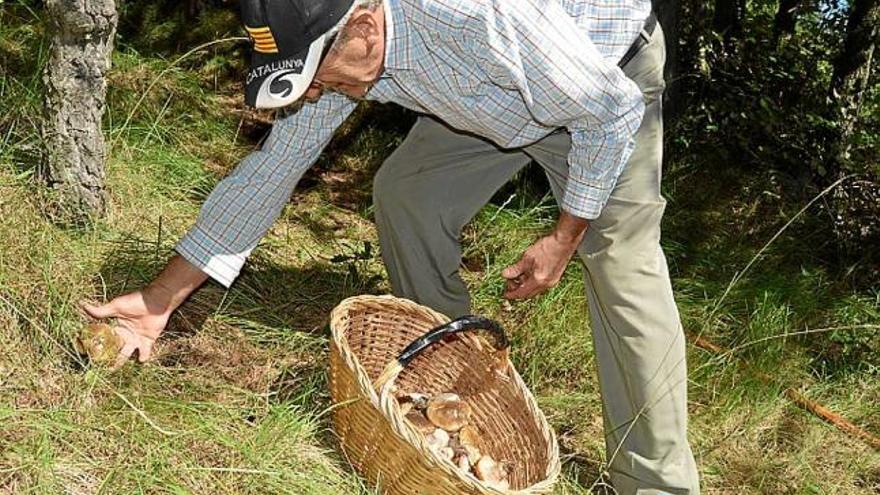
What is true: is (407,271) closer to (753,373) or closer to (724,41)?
(753,373)

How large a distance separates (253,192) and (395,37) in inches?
31.1

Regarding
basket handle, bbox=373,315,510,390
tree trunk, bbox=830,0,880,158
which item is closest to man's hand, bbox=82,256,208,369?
basket handle, bbox=373,315,510,390

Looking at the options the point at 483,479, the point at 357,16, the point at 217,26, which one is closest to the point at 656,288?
the point at 483,479

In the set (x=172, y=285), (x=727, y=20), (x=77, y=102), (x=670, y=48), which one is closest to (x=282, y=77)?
(x=172, y=285)

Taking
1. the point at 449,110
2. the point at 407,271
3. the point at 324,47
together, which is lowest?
the point at 407,271

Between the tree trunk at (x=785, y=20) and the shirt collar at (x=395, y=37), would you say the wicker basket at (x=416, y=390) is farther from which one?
the tree trunk at (x=785, y=20)

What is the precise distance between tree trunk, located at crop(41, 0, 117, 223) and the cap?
118cm

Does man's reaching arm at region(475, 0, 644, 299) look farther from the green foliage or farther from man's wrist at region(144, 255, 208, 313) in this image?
the green foliage

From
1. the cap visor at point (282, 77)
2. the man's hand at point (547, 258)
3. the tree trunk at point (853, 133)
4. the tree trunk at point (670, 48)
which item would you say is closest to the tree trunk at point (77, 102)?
the cap visor at point (282, 77)

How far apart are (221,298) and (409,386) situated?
2.30 feet

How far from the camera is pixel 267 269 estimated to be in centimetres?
374

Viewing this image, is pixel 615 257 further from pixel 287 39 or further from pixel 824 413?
pixel 824 413

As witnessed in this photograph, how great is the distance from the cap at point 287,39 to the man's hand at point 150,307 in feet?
2.78

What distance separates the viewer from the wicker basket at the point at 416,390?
8.32 ft
